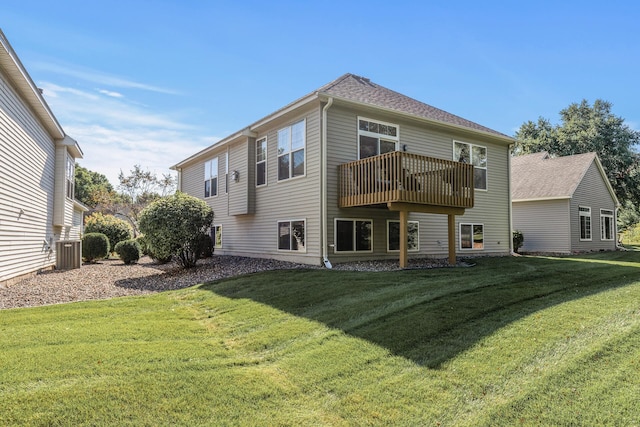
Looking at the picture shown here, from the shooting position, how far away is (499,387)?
3.34m

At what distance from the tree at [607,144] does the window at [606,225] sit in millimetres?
9241

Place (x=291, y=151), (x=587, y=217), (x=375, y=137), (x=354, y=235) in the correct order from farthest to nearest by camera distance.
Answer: (x=587, y=217) → (x=291, y=151) → (x=375, y=137) → (x=354, y=235)

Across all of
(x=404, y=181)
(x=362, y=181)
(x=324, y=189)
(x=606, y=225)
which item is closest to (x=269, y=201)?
(x=324, y=189)

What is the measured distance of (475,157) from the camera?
1455cm

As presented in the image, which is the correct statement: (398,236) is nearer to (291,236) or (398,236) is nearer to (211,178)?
(291,236)

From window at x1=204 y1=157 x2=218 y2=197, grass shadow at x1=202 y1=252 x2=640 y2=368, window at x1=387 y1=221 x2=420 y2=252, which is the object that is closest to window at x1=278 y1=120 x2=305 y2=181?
window at x1=387 y1=221 x2=420 y2=252

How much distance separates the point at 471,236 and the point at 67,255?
14.1 meters

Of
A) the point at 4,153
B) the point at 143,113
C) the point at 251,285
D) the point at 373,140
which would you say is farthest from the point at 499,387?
the point at 143,113

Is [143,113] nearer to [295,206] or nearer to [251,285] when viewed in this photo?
[295,206]

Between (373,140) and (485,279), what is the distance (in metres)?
5.72

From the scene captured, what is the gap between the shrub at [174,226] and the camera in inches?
434

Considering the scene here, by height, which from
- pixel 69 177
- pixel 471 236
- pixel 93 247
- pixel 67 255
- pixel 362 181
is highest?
pixel 69 177

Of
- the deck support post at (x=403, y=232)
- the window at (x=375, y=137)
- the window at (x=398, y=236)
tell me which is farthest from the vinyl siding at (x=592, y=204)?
the deck support post at (x=403, y=232)

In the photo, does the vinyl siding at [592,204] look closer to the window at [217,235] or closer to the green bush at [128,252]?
the window at [217,235]
